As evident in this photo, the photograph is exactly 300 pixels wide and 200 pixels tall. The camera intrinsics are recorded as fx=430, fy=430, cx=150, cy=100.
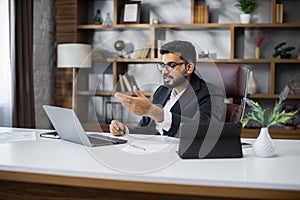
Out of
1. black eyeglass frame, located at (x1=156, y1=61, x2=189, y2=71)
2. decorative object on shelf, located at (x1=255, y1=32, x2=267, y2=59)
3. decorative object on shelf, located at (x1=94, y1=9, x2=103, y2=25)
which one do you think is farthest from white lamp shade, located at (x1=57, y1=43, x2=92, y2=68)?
black eyeglass frame, located at (x1=156, y1=61, x2=189, y2=71)

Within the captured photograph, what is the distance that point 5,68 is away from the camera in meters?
3.97

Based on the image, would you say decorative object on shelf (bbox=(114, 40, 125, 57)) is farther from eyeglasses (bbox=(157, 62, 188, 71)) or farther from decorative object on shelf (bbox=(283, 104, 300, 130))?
eyeglasses (bbox=(157, 62, 188, 71))

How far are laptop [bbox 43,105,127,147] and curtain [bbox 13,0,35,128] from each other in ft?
6.92

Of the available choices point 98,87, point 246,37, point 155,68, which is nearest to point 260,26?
point 246,37

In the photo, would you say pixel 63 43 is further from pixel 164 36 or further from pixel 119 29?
pixel 164 36

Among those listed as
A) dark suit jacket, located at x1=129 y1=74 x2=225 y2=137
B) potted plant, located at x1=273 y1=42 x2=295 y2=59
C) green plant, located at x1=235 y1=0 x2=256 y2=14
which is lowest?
dark suit jacket, located at x1=129 y1=74 x2=225 y2=137

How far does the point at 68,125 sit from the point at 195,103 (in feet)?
2.41

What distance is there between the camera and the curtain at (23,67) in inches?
157

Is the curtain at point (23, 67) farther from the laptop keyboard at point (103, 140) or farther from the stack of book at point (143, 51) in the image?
the laptop keyboard at point (103, 140)

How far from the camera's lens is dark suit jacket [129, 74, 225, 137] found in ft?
7.42

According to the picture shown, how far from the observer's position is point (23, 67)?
4070 mm

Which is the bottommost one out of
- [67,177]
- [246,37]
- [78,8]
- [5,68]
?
[67,177]

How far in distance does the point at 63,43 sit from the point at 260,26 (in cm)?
203

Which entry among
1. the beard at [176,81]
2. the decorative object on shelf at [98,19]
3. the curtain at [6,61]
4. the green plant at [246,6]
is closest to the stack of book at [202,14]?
the green plant at [246,6]
